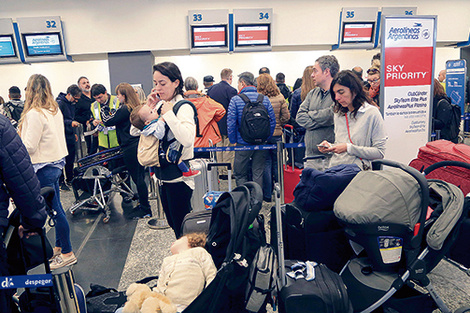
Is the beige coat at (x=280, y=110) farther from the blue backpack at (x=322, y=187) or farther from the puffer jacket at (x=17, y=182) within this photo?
the puffer jacket at (x=17, y=182)

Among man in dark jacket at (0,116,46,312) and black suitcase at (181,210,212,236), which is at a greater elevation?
man in dark jacket at (0,116,46,312)

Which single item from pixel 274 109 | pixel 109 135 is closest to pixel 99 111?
pixel 109 135

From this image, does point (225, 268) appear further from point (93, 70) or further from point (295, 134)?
point (93, 70)

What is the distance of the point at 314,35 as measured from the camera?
8.45 meters

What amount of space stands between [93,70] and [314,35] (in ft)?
21.2

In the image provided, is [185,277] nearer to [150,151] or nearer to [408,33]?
[150,151]

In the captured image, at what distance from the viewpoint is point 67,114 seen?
6.18 metres

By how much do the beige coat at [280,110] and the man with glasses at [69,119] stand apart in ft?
12.4

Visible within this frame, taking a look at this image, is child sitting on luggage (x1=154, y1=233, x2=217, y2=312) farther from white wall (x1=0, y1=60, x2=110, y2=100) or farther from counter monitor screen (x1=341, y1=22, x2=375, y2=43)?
white wall (x1=0, y1=60, x2=110, y2=100)

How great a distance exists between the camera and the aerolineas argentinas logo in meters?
3.80

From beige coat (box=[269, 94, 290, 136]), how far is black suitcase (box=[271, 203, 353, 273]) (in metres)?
2.73

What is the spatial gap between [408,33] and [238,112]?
7.28 ft

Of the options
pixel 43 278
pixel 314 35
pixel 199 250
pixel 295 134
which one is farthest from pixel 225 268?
pixel 314 35

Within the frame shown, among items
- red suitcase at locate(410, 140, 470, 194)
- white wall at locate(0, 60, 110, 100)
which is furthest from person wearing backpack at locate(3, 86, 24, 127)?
red suitcase at locate(410, 140, 470, 194)
